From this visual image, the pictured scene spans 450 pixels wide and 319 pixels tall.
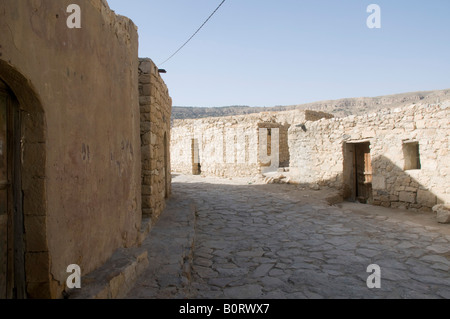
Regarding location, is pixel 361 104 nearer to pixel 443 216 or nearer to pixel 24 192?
pixel 443 216

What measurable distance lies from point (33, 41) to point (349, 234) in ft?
17.5

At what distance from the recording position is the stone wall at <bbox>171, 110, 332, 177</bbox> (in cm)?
1470

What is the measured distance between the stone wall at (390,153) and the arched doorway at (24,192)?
7.88 metres

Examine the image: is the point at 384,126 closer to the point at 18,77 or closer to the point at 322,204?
the point at 322,204

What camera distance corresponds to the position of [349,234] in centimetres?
531

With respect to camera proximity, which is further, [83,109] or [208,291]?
[208,291]

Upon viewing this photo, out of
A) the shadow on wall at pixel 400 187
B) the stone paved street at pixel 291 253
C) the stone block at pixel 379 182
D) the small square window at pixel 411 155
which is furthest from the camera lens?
the stone block at pixel 379 182

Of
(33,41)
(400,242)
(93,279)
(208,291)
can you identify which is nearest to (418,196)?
(400,242)

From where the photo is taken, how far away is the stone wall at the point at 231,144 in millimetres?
14695

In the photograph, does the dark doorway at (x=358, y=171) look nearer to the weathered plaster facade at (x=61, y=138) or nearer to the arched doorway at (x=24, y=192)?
the weathered plaster facade at (x=61, y=138)

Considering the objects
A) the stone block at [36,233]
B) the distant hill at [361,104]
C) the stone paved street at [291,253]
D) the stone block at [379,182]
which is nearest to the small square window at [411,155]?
the stone block at [379,182]

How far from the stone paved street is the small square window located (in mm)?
1430

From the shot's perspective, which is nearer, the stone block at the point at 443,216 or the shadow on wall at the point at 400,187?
the stone block at the point at 443,216

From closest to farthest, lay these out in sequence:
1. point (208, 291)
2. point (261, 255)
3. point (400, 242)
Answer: point (208, 291) → point (261, 255) → point (400, 242)
